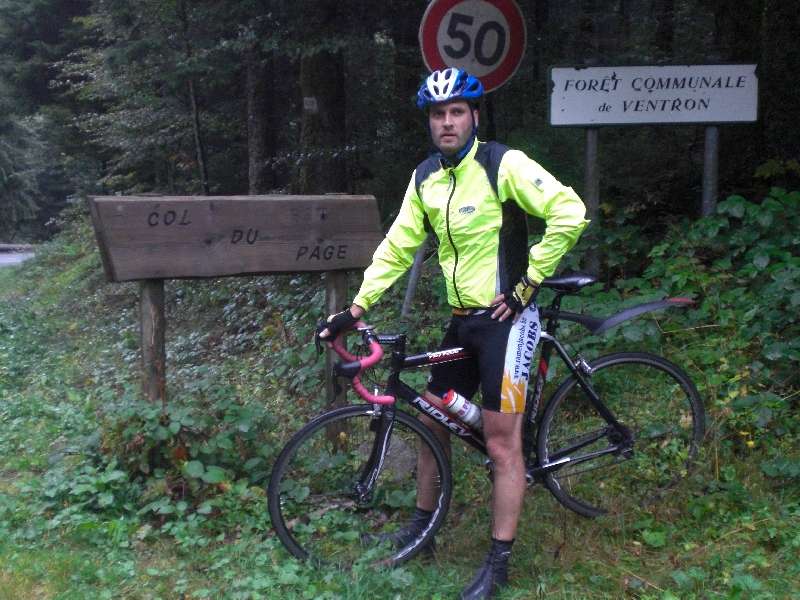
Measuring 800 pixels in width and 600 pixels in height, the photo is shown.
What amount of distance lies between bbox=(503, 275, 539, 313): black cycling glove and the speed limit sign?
203 cm

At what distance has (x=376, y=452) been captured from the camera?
4.24m

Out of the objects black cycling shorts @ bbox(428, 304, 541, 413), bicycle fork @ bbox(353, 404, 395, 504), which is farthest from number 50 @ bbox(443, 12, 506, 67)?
bicycle fork @ bbox(353, 404, 395, 504)

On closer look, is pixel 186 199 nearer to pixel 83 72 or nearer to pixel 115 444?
pixel 115 444

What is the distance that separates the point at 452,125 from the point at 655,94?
11.1 ft

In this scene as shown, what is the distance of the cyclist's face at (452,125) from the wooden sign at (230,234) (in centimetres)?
154

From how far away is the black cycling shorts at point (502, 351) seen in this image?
3.99 metres

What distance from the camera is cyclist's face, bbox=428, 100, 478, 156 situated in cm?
389

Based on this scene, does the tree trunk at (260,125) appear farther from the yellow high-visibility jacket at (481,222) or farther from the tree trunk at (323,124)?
the yellow high-visibility jacket at (481,222)

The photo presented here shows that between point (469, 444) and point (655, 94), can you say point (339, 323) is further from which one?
point (655, 94)

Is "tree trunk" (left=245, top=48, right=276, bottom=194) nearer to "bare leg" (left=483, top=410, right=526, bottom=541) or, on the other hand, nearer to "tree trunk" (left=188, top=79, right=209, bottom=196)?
"tree trunk" (left=188, top=79, right=209, bottom=196)

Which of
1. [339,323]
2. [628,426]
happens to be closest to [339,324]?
[339,323]

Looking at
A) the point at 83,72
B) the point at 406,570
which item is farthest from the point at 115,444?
the point at 83,72

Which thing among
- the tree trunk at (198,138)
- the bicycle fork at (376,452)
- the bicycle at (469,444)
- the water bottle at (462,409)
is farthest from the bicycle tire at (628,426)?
the tree trunk at (198,138)

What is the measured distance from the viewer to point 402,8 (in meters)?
10.4
